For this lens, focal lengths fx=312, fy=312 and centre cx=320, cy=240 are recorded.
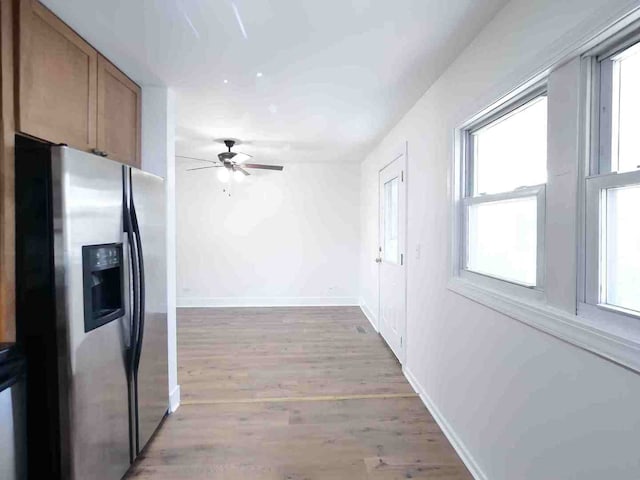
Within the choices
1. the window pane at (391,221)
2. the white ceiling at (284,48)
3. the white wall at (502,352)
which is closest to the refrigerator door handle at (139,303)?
the white ceiling at (284,48)

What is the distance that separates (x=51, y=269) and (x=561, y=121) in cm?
211

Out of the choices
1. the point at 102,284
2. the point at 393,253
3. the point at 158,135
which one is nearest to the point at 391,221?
the point at 393,253

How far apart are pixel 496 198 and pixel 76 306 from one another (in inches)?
81.5

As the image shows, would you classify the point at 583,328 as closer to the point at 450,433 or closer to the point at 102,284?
the point at 450,433

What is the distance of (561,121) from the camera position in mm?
1179

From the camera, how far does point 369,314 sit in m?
4.66

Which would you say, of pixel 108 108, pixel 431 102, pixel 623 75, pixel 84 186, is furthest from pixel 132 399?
pixel 431 102

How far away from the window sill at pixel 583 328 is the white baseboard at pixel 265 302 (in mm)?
3998

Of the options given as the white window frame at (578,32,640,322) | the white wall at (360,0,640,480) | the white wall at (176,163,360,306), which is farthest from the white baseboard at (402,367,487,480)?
the white wall at (176,163,360,306)

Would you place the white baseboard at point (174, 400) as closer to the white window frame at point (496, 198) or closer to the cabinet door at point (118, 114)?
the cabinet door at point (118, 114)

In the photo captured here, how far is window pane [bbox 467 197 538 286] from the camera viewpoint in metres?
1.43

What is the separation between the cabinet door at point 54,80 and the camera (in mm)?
1362

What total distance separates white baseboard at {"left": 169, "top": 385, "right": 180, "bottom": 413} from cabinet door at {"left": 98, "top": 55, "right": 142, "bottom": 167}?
5.57ft

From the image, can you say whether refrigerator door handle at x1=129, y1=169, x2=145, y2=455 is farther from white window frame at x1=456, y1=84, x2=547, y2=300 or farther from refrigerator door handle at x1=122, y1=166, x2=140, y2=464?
white window frame at x1=456, y1=84, x2=547, y2=300
